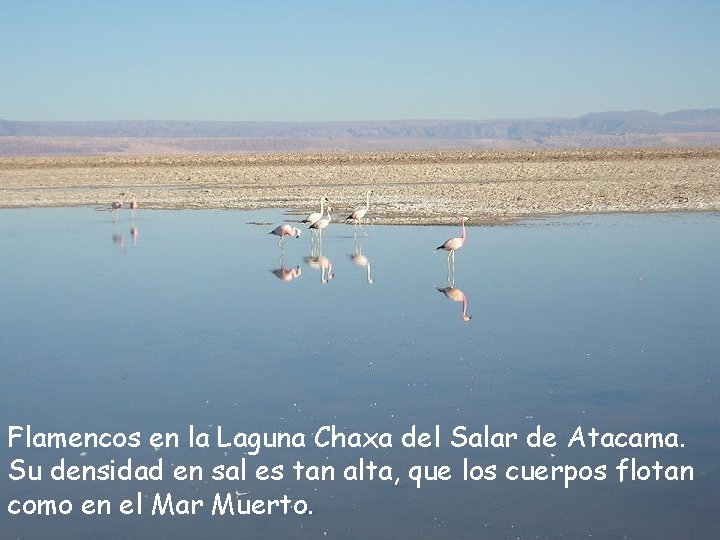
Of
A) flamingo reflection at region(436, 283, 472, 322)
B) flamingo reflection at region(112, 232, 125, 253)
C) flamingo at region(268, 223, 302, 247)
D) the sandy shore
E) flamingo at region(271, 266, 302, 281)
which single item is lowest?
flamingo reflection at region(436, 283, 472, 322)

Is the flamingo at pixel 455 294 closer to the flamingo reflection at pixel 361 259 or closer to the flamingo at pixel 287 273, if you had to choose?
the flamingo reflection at pixel 361 259

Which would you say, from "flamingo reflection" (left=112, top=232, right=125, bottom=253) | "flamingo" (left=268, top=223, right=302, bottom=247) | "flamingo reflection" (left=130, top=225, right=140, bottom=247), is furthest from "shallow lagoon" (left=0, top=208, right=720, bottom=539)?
"flamingo reflection" (left=130, top=225, right=140, bottom=247)

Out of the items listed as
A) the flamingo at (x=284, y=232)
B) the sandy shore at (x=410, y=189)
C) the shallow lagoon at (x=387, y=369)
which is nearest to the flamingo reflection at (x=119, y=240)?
the shallow lagoon at (x=387, y=369)

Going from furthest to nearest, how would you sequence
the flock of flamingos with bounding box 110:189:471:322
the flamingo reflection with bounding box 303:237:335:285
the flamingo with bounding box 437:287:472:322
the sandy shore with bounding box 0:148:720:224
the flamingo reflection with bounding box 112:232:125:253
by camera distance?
the sandy shore with bounding box 0:148:720:224
the flamingo reflection with bounding box 112:232:125:253
the flamingo reflection with bounding box 303:237:335:285
the flock of flamingos with bounding box 110:189:471:322
the flamingo with bounding box 437:287:472:322

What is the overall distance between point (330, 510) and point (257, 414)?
1.69 m

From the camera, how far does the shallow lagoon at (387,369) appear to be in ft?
19.7

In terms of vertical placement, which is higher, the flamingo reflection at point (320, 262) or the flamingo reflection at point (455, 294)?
the flamingo reflection at point (320, 262)

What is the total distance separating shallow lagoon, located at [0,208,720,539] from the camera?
6020mm

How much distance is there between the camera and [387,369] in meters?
8.78

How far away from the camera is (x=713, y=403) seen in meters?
7.68

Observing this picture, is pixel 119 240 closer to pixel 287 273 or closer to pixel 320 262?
pixel 320 262

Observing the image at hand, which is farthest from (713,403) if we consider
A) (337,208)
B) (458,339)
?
(337,208)

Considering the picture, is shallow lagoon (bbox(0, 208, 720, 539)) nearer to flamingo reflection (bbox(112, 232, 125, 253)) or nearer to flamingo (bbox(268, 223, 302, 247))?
flamingo (bbox(268, 223, 302, 247))

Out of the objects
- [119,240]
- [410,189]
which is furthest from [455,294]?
[410,189]
